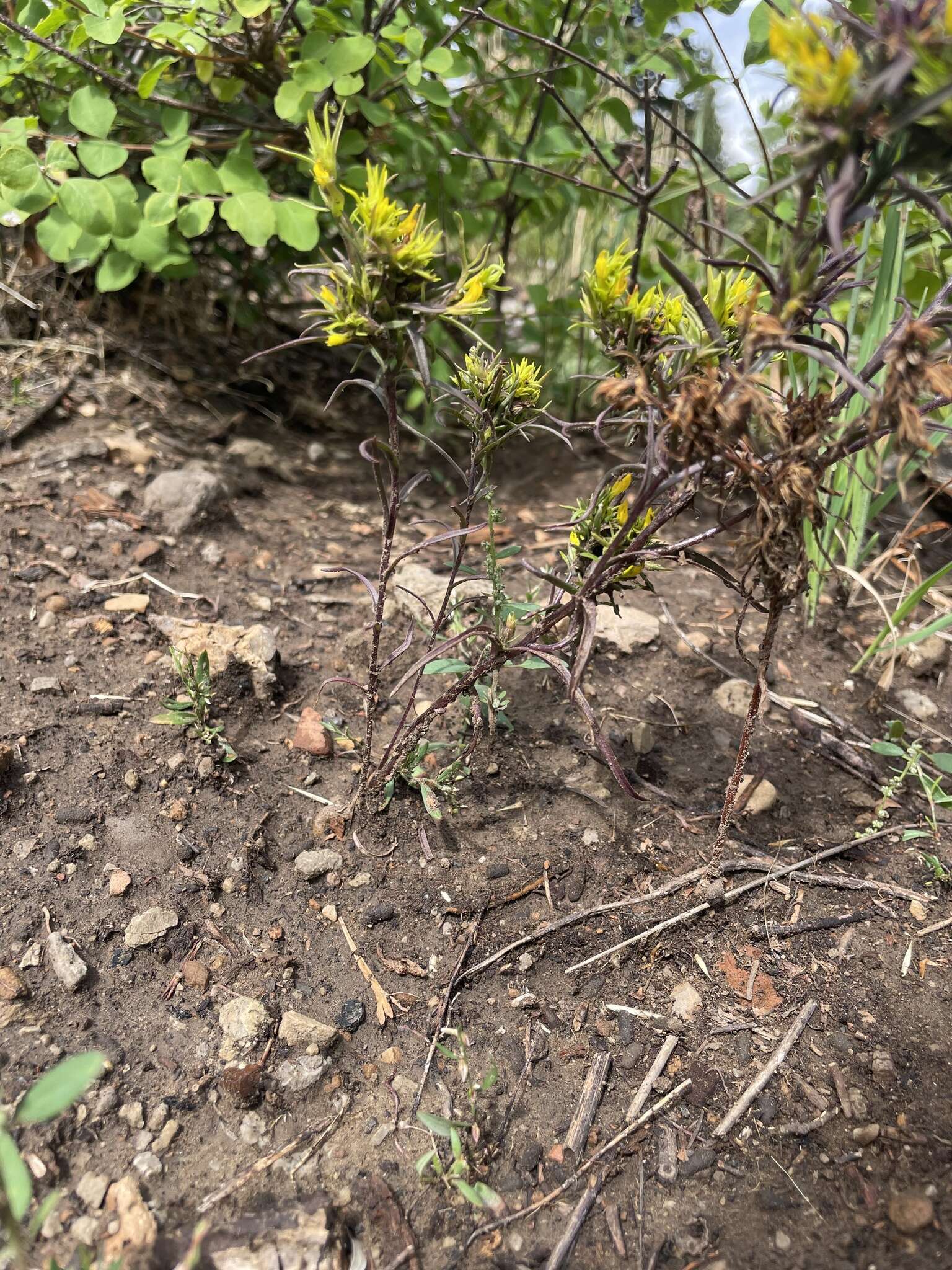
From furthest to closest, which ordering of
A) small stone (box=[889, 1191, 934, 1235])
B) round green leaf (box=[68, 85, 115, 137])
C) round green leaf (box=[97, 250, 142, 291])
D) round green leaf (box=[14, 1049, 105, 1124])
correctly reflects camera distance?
round green leaf (box=[97, 250, 142, 291]) → round green leaf (box=[68, 85, 115, 137]) → small stone (box=[889, 1191, 934, 1235]) → round green leaf (box=[14, 1049, 105, 1124])

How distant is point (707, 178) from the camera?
2.71 meters

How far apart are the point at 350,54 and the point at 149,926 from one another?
1790 mm

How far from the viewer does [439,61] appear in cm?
189

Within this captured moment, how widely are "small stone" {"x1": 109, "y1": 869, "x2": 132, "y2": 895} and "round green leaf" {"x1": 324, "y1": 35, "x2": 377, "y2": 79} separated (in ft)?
5.50

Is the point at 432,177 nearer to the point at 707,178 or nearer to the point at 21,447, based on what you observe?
the point at 707,178

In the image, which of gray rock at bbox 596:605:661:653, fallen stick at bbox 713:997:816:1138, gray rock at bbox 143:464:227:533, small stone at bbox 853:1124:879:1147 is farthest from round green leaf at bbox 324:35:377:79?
small stone at bbox 853:1124:879:1147

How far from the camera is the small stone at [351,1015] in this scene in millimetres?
A: 1306

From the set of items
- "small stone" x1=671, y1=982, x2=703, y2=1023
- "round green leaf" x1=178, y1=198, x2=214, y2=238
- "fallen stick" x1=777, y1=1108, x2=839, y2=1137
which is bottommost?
"small stone" x1=671, y1=982, x2=703, y2=1023

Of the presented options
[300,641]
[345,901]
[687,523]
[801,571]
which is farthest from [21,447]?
[801,571]

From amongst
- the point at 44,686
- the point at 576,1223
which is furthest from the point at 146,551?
the point at 576,1223

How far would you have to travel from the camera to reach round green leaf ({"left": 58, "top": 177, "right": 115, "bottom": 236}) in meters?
1.90

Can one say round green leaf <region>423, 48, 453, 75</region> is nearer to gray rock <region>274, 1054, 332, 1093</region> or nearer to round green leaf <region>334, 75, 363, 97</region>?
round green leaf <region>334, 75, 363, 97</region>

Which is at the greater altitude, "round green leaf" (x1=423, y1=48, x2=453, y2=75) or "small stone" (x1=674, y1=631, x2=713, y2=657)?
"round green leaf" (x1=423, y1=48, x2=453, y2=75)

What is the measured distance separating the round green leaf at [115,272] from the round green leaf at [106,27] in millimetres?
544
